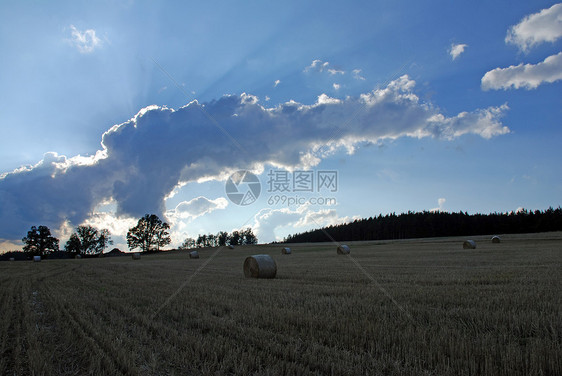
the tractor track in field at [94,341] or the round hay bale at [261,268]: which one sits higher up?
the tractor track in field at [94,341]

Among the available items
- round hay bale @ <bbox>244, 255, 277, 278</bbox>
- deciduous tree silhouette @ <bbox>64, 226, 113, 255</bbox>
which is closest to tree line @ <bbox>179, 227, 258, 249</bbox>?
deciduous tree silhouette @ <bbox>64, 226, 113, 255</bbox>

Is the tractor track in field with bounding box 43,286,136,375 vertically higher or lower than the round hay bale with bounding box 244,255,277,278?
higher

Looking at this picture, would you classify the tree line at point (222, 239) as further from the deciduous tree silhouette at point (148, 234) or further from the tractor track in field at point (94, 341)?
the tractor track in field at point (94, 341)

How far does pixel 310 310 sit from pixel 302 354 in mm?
2402

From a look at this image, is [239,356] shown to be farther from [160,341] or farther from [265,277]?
[265,277]

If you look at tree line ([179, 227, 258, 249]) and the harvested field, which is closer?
the harvested field

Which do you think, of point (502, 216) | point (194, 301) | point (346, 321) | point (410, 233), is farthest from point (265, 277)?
point (502, 216)

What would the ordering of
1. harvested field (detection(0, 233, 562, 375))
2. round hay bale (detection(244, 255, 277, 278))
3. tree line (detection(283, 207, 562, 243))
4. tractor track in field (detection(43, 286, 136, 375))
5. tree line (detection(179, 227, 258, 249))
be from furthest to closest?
tree line (detection(179, 227, 258, 249))
tree line (detection(283, 207, 562, 243))
round hay bale (detection(244, 255, 277, 278))
tractor track in field (detection(43, 286, 136, 375))
harvested field (detection(0, 233, 562, 375))

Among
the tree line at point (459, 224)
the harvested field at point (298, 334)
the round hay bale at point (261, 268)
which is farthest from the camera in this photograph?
the tree line at point (459, 224)

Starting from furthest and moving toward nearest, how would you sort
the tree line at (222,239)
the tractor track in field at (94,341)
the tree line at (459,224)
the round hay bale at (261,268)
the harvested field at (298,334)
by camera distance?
the tree line at (222,239), the tree line at (459,224), the round hay bale at (261,268), the tractor track in field at (94,341), the harvested field at (298,334)

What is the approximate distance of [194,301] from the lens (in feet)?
25.7

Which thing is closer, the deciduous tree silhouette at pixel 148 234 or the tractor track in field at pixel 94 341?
the tractor track in field at pixel 94 341

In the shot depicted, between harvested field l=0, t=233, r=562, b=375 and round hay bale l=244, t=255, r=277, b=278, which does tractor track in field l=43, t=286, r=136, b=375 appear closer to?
harvested field l=0, t=233, r=562, b=375

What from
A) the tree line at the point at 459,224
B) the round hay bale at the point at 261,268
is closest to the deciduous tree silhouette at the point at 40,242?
the tree line at the point at 459,224
